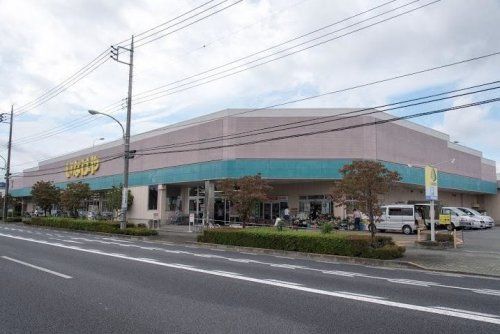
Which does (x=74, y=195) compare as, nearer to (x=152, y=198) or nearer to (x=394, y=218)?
(x=152, y=198)

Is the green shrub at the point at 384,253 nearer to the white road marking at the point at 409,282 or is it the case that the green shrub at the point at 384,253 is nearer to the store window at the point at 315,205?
the white road marking at the point at 409,282

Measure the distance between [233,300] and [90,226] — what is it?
93.2ft

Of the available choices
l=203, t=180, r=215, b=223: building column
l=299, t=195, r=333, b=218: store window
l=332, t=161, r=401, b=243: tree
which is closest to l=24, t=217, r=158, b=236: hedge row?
l=203, t=180, r=215, b=223: building column

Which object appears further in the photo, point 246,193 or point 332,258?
point 246,193

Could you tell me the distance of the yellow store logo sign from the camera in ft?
195

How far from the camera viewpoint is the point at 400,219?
31.9 m

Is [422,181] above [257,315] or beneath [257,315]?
above

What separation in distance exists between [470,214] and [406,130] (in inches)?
348

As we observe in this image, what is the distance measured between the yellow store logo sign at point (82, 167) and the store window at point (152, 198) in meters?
11.9

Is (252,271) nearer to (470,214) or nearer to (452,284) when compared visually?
(452,284)

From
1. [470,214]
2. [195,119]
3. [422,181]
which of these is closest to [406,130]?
[422,181]

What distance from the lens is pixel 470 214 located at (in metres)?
38.1

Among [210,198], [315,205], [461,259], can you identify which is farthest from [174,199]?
[461,259]

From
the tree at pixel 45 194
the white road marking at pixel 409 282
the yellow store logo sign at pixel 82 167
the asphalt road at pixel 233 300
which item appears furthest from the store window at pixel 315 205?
the yellow store logo sign at pixel 82 167
